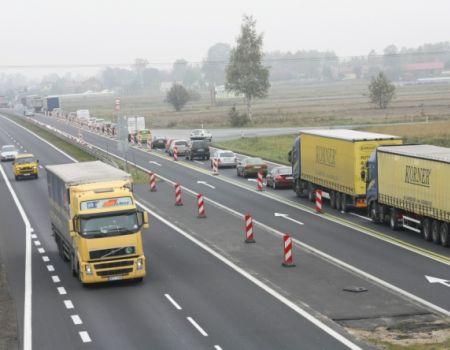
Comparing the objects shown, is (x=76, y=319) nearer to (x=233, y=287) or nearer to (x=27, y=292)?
(x=27, y=292)

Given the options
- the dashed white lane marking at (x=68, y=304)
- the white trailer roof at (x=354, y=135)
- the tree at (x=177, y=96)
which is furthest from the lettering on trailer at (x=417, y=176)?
the tree at (x=177, y=96)

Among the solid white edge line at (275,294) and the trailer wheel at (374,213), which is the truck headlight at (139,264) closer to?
the solid white edge line at (275,294)

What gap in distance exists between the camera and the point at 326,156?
147 ft

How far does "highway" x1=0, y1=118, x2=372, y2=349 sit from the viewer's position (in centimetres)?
2006

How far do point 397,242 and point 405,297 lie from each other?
9.64 meters

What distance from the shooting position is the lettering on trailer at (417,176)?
33469mm

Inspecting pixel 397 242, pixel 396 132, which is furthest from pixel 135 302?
pixel 396 132

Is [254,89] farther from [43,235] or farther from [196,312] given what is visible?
[196,312]

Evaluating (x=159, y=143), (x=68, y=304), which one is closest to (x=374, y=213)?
(x=68, y=304)

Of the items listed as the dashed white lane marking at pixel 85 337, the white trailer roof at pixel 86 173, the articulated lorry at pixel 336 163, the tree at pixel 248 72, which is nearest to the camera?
the dashed white lane marking at pixel 85 337

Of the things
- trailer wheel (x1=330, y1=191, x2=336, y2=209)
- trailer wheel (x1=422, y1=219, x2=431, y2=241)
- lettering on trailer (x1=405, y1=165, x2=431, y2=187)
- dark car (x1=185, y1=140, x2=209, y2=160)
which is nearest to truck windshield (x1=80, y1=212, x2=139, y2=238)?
lettering on trailer (x1=405, y1=165, x2=431, y2=187)

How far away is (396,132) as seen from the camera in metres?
82.7

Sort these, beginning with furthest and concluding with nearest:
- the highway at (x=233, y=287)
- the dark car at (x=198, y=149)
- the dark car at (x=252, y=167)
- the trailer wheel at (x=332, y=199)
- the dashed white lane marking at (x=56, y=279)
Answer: the dark car at (x=198, y=149) < the dark car at (x=252, y=167) < the trailer wheel at (x=332, y=199) < the dashed white lane marking at (x=56, y=279) < the highway at (x=233, y=287)

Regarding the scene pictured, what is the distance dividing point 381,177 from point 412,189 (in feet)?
10.8
